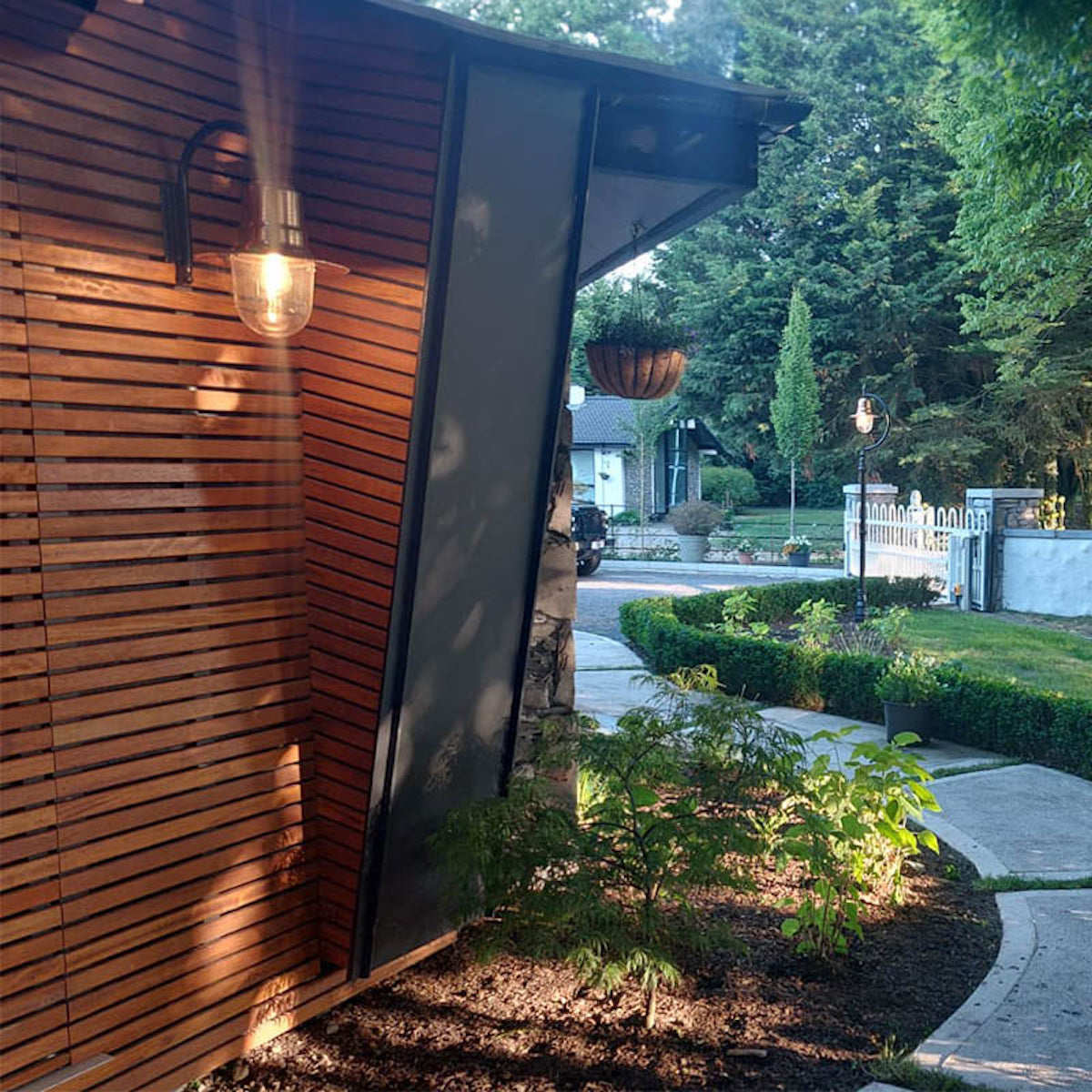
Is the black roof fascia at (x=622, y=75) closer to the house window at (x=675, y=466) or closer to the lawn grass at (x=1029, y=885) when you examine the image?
the lawn grass at (x=1029, y=885)

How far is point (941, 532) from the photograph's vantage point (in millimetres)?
16922

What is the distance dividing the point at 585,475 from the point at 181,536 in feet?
106

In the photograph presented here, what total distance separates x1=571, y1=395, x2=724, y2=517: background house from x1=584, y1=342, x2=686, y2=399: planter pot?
2696 centimetres

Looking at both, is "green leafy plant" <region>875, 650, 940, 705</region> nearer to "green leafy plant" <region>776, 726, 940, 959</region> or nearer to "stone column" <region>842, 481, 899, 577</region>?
"green leafy plant" <region>776, 726, 940, 959</region>

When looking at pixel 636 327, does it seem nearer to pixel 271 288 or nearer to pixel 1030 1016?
pixel 271 288

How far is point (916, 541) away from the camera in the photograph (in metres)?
17.7

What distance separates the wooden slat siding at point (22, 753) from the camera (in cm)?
278

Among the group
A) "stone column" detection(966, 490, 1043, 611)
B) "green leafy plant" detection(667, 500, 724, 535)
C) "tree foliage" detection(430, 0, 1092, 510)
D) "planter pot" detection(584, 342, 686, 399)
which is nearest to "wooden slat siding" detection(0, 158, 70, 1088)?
"planter pot" detection(584, 342, 686, 399)

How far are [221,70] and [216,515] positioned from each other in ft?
4.36

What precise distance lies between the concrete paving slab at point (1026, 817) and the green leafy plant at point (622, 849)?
206 cm

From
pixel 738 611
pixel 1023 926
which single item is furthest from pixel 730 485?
pixel 1023 926

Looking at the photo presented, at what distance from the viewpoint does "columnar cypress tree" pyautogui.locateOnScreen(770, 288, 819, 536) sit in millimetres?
25094

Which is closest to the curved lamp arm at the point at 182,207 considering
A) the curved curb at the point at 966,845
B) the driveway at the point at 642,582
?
the curved curb at the point at 966,845

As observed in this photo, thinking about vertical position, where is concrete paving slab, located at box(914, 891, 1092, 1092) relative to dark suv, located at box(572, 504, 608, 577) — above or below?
below
